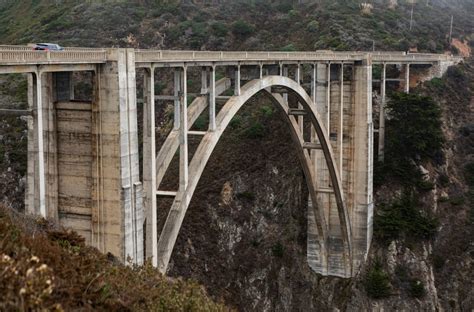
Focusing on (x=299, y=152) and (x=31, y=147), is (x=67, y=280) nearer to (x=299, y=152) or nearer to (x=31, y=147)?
(x=31, y=147)

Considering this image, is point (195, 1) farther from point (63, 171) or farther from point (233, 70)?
point (63, 171)

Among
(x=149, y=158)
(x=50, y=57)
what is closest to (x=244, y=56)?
(x=149, y=158)

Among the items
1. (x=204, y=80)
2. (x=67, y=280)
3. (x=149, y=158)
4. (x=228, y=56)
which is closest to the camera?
(x=67, y=280)

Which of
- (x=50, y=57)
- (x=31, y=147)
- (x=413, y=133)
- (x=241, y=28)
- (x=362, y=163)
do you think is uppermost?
(x=241, y=28)

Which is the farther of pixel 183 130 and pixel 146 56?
pixel 183 130

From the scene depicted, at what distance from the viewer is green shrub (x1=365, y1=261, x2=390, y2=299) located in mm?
38719

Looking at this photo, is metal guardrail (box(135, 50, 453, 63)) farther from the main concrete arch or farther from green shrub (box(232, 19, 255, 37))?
green shrub (box(232, 19, 255, 37))

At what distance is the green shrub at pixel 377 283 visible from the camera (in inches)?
1524

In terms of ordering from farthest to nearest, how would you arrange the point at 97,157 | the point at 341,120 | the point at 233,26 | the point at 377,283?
1. the point at 233,26
2. the point at 377,283
3. the point at 341,120
4. the point at 97,157

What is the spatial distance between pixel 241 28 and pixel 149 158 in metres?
50.2

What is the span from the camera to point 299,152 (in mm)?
35562

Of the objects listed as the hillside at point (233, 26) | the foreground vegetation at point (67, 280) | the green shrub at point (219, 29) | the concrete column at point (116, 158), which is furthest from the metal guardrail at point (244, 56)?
the green shrub at point (219, 29)

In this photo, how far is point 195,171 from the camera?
2236cm

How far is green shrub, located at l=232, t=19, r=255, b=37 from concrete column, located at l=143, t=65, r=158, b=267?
4940 cm
